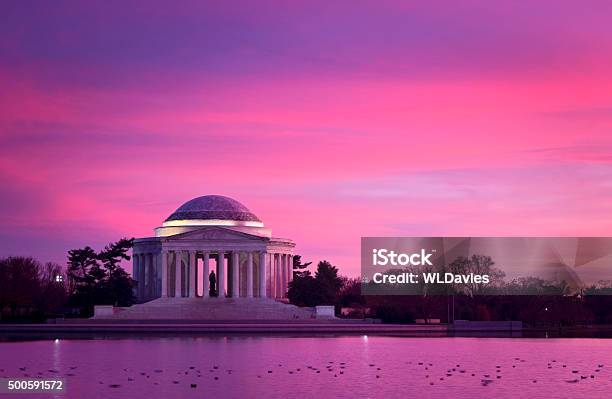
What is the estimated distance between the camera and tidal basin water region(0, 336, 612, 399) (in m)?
50.2

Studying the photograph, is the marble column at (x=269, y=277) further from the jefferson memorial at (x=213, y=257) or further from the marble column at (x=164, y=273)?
the marble column at (x=164, y=273)

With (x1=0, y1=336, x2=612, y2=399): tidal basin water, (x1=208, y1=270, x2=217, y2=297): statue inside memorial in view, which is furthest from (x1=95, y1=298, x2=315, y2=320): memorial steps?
(x1=0, y1=336, x2=612, y2=399): tidal basin water

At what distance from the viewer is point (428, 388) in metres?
51.8

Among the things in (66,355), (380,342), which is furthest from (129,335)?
(66,355)

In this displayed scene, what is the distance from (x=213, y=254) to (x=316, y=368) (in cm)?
10486

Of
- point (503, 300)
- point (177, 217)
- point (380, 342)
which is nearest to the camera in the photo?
point (380, 342)

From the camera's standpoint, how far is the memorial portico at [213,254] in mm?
161375

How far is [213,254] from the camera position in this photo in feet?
541

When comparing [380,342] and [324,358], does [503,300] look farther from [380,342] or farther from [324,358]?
[324,358]

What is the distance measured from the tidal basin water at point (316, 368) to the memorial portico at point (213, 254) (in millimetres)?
71937

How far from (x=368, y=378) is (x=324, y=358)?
13540 mm

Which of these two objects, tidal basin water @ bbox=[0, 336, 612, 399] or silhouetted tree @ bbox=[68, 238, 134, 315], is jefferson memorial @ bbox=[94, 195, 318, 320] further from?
tidal basin water @ bbox=[0, 336, 612, 399]

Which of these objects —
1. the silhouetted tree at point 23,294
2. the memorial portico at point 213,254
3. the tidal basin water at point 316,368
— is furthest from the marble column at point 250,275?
the tidal basin water at point 316,368

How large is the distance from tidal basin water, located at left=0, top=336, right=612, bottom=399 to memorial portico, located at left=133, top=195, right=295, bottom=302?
2832 inches
